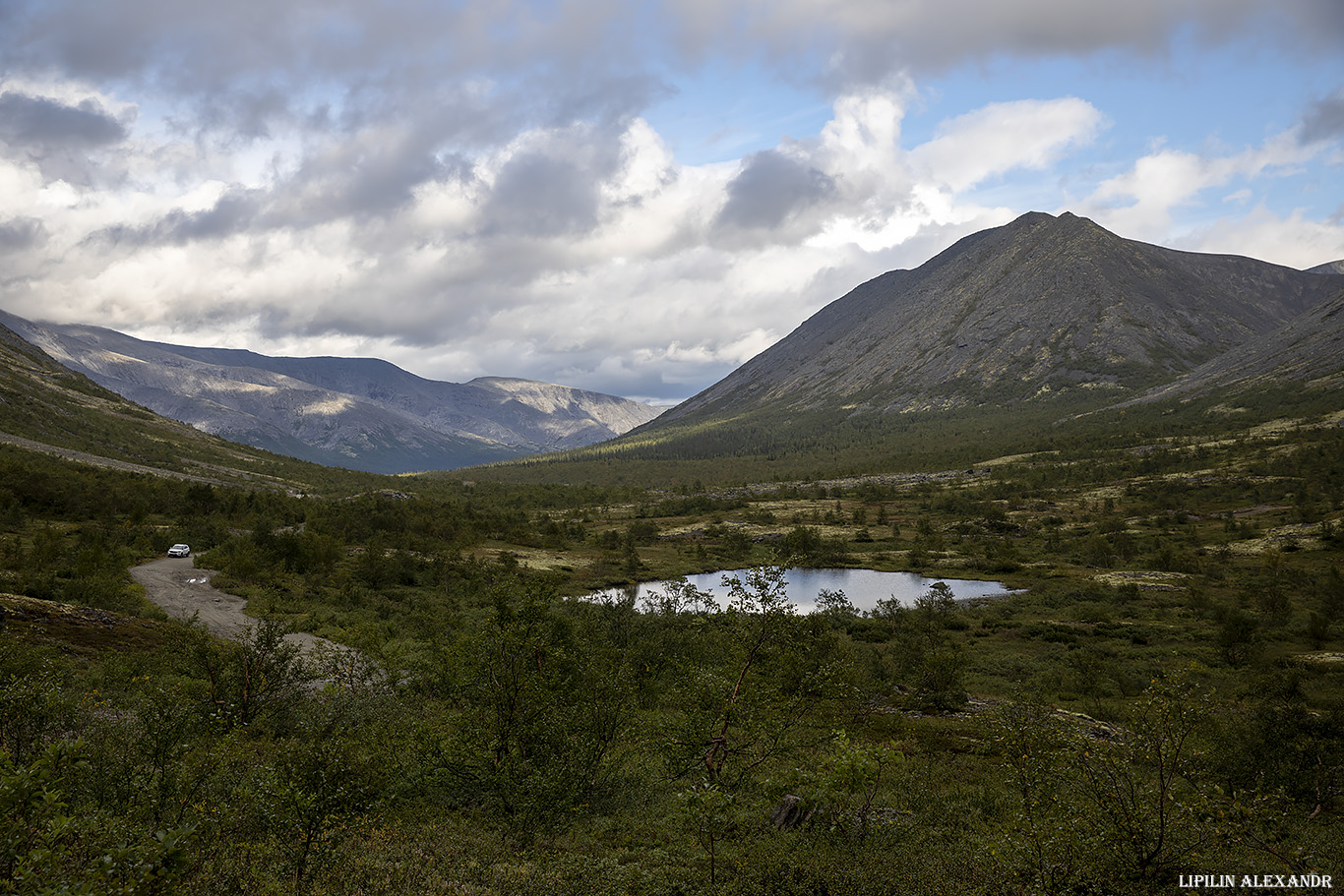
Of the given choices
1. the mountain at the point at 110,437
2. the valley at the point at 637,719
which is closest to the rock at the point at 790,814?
the valley at the point at 637,719

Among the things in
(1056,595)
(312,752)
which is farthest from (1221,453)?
(312,752)

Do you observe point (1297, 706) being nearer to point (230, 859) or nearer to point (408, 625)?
point (230, 859)

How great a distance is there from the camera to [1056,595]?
54906 millimetres

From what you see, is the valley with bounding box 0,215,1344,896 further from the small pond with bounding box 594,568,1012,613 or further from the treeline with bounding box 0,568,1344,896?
the small pond with bounding box 594,568,1012,613

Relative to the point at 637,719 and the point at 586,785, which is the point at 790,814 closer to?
the point at 586,785

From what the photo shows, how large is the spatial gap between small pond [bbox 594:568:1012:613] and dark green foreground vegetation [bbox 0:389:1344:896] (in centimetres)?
1094

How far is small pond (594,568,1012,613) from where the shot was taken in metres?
62.4

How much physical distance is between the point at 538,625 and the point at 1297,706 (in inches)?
944

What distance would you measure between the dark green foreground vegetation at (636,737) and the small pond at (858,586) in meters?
10.9

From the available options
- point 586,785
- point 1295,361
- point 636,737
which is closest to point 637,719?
point 636,737

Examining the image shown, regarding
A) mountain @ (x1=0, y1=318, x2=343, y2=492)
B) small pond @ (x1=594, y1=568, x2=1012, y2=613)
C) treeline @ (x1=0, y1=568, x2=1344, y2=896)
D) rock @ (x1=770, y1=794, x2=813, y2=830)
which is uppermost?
mountain @ (x1=0, y1=318, x2=343, y2=492)

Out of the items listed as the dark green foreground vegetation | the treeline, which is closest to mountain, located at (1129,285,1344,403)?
the dark green foreground vegetation

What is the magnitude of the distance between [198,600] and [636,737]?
102 feet

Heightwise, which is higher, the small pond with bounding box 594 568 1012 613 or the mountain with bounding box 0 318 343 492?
the mountain with bounding box 0 318 343 492
